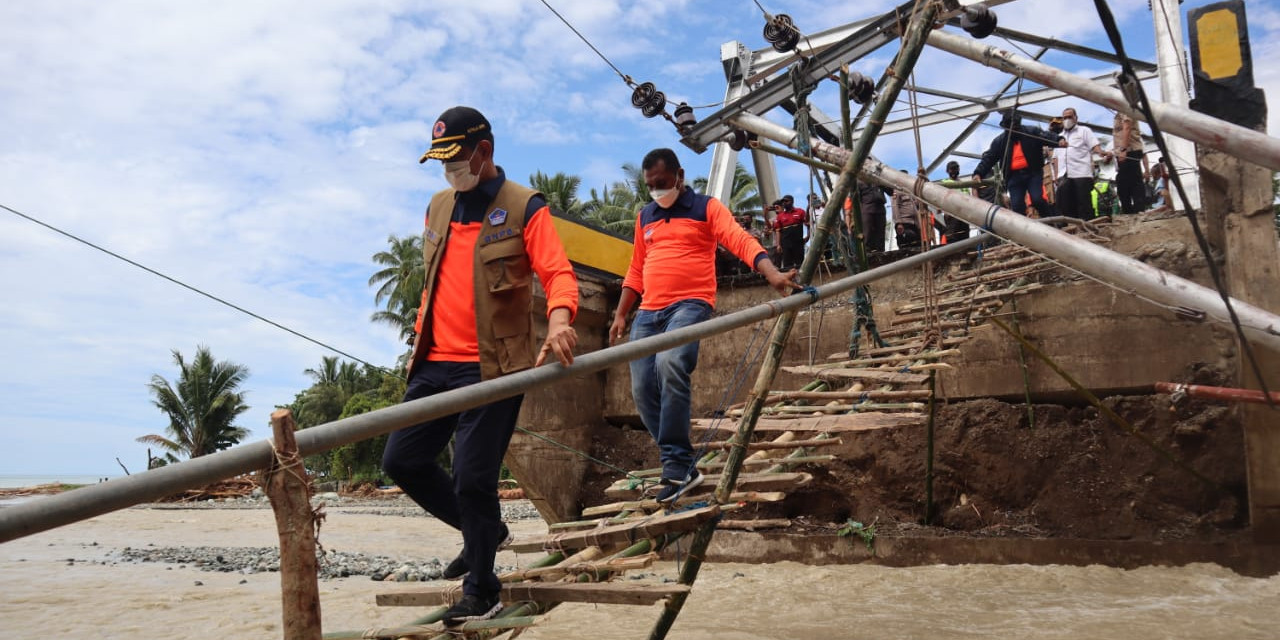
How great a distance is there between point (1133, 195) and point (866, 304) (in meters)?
3.24

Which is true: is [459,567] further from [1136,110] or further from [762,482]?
[1136,110]

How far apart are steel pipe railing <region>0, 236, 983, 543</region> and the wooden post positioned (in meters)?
0.03

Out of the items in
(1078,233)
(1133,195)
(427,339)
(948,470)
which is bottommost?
(948,470)

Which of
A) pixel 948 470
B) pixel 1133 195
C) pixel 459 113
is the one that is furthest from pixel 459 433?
pixel 1133 195

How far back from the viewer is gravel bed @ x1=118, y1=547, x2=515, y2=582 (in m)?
7.41

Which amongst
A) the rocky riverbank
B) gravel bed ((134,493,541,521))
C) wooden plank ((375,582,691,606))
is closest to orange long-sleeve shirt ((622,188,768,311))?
wooden plank ((375,582,691,606))

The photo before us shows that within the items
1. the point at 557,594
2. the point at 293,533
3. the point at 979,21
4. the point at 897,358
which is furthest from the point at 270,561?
the point at 979,21

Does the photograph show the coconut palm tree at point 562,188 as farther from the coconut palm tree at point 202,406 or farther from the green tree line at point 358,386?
the coconut palm tree at point 202,406

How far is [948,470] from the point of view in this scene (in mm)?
7227

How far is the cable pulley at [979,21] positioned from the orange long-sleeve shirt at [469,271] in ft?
13.2

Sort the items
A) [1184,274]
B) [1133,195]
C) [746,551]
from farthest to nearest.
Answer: [1133,195] → [746,551] → [1184,274]

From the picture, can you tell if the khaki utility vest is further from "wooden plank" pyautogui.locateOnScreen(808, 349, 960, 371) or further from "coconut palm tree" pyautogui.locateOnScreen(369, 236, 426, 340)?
"coconut palm tree" pyautogui.locateOnScreen(369, 236, 426, 340)

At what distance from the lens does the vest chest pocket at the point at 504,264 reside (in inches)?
116

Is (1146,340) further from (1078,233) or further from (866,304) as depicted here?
(866,304)
